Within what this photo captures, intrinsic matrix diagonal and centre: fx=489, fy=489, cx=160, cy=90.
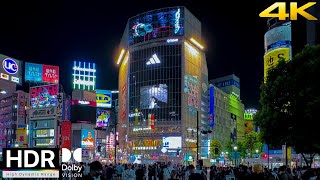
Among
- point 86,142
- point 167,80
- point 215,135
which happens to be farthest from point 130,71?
point 215,135

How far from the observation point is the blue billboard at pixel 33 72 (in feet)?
346

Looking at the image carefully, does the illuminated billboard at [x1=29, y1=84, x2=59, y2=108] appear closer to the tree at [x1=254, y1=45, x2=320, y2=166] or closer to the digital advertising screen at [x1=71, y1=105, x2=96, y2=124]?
the digital advertising screen at [x1=71, y1=105, x2=96, y2=124]

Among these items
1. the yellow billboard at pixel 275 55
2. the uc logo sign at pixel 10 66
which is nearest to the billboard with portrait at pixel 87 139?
the uc logo sign at pixel 10 66

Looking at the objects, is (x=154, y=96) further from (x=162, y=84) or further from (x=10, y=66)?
(x=10, y=66)

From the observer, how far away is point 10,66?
87.9 metres

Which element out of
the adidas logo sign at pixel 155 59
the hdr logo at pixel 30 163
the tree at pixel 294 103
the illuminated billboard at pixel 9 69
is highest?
the adidas logo sign at pixel 155 59

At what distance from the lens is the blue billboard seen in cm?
10538

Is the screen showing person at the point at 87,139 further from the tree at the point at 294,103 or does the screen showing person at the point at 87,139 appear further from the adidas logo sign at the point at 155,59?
the tree at the point at 294,103

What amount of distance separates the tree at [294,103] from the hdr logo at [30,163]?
19.6 metres

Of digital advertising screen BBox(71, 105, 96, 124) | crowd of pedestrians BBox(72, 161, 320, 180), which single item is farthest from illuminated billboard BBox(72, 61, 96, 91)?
crowd of pedestrians BBox(72, 161, 320, 180)

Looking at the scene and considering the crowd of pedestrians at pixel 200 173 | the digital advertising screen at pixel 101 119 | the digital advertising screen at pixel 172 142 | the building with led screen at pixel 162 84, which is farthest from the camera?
the digital advertising screen at pixel 101 119

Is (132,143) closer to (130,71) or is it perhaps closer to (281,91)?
(130,71)

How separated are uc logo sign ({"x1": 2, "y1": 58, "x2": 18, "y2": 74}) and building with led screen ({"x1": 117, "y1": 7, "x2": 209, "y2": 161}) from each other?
104ft

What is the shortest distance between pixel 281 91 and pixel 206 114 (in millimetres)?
91873
